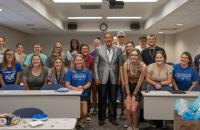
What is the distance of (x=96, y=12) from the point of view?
359 inches

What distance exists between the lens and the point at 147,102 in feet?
13.2

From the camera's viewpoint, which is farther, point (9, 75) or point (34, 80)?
point (9, 75)

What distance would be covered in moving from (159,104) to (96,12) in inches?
224

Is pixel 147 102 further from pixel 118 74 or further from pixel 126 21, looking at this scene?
pixel 126 21

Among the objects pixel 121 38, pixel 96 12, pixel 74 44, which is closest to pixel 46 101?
pixel 74 44

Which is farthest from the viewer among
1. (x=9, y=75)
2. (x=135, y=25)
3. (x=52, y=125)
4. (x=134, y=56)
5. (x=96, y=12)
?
(x=135, y=25)

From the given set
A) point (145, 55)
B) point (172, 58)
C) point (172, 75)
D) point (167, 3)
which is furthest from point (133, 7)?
point (172, 58)

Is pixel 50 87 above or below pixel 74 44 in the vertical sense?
below

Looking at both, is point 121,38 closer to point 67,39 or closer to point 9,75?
point 9,75

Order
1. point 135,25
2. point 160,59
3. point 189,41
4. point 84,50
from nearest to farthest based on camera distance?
point 160,59
point 84,50
point 189,41
point 135,25

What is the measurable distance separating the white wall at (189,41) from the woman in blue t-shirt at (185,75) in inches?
231

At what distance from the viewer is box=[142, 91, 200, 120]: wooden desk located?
3977 millimetres

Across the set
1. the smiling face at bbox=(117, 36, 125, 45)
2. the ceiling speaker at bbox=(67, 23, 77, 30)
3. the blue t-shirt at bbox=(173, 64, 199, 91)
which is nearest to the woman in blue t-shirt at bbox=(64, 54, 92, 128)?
the smiling face at bbox=(117, 36, 125, 45)

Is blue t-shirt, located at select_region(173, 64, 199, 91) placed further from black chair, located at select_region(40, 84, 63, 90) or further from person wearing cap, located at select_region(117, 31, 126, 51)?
black chair, located at select_region(40, 84, 63, 90)
